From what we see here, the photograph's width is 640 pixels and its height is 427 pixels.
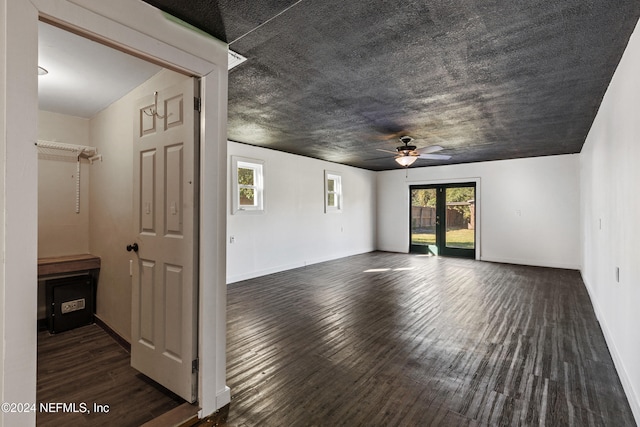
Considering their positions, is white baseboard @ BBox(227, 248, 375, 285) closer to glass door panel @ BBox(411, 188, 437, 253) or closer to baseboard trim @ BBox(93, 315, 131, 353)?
glass door panel @ BBox(411, 188, 437, 253)

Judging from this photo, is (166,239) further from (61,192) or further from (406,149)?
(406,149)

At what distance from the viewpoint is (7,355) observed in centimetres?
120

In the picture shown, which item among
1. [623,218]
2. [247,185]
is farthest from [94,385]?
[623,218]

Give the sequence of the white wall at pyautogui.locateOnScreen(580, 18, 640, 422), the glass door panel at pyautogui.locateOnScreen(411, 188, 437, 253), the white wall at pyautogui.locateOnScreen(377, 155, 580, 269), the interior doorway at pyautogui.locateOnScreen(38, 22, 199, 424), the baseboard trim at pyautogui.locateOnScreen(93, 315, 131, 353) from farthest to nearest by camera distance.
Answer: the glass door panel at pyautogui.locateOnScreen(411, 188, 437, 253), the white wall at pyautogui.locateOnScreen(377, 155, 580, 269), the baseboard trim at pyautogui.locateOnScreen(93, 315, 131, 353), the interior doorway at pyautogui.locateOnScreen(38, 22, 199, 424), the white wall at pyautogui.locateOnScreen(580, 18, 640, 422)

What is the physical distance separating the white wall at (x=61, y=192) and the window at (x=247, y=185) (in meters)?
2.19

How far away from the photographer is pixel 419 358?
2.65 metres

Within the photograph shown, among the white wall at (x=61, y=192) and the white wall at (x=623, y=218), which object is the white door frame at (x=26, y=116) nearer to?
the white wall at (x=61, y=192)

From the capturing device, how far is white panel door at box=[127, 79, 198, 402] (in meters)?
1.98

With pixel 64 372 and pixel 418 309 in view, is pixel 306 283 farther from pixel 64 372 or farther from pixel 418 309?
pixel 64 372

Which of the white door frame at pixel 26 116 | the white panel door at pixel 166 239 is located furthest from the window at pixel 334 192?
the white door frame at pixel 26 116

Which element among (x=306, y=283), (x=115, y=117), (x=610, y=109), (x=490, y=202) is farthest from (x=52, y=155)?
(x=490, y=202)

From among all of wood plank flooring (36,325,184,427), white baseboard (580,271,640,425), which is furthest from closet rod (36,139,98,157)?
white baseboard (580,271,640,425)

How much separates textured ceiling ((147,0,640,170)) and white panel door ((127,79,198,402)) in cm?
71

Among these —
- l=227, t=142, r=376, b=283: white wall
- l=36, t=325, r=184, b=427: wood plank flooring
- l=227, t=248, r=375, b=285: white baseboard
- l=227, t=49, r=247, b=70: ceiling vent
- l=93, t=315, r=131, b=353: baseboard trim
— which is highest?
l=227, t=49, r=247, b=70: ceiling vent
